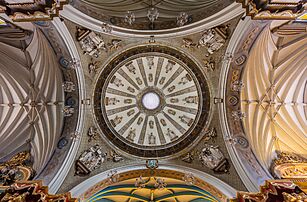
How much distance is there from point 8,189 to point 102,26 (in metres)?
7.98

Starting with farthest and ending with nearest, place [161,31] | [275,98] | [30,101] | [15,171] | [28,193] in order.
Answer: [275,98] → [30,101] → [161,31] → [15,171] → [28,193]

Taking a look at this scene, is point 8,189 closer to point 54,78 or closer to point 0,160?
point 0,160

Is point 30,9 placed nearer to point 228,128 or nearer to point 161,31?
point 161,31

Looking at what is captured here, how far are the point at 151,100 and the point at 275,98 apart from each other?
23.4ft

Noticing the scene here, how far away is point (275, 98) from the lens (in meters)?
13.0

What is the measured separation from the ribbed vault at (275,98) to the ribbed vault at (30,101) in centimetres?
1014

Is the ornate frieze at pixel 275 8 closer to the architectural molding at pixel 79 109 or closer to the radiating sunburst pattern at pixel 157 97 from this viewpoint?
the radiating sunburst pattern at pixel 157 97

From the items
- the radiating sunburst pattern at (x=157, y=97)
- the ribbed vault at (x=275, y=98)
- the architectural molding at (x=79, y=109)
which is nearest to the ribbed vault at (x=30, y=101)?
the architectural molding at (x=79, y=109)

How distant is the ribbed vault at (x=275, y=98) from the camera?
11.9 metres

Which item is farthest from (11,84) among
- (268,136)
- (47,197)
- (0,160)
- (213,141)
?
(268,136)

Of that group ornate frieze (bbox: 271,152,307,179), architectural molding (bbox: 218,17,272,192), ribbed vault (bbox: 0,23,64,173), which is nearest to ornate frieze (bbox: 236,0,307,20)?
architectural molding (bbox: 218,17,272,192)

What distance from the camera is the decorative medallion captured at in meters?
13.0

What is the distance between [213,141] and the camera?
12516 millimetres

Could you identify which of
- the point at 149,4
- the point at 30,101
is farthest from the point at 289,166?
the point at 30,101
